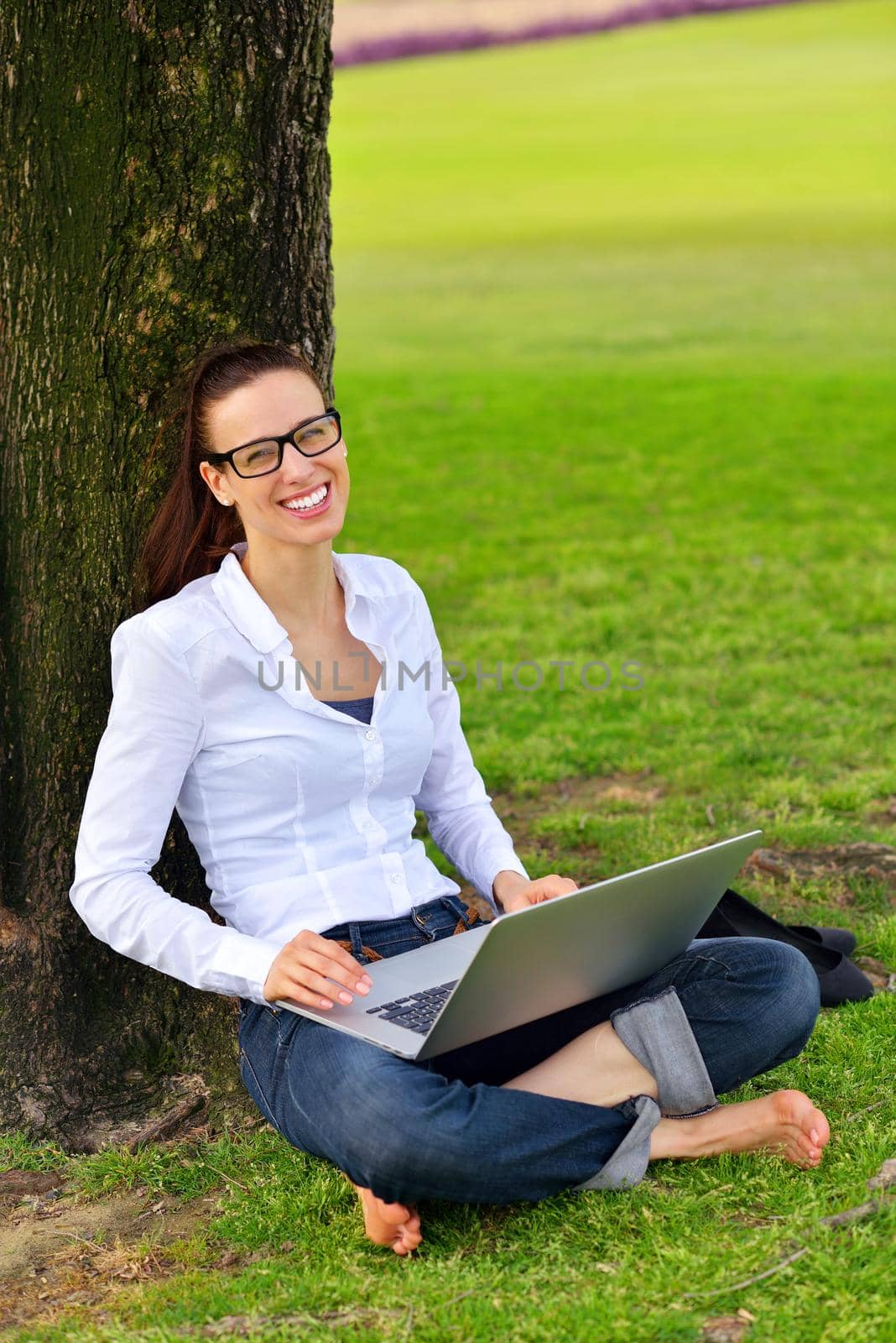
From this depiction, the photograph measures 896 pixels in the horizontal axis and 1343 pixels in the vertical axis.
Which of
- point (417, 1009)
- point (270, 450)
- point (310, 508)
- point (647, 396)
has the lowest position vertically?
point (647, 396)

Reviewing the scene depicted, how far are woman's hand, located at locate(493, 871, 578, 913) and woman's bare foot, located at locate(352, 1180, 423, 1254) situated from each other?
56 cm

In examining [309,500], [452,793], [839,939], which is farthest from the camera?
[839,939]

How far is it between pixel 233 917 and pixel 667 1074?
0.85 meters

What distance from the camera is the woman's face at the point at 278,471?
2.76 metres

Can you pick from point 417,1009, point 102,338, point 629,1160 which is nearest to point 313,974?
point 417,1009

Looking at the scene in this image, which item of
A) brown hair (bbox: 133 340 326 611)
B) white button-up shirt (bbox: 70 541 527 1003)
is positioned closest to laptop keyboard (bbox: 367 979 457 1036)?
white button-up shirt (bbox: 70 541 527 1003)

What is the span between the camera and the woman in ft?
8.11

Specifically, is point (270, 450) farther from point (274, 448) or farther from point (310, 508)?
point (310, 508)

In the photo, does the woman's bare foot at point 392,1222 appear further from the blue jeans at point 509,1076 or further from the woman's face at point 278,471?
the woman's face at point 278,471

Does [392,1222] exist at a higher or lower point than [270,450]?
lower

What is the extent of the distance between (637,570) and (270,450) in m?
5.24

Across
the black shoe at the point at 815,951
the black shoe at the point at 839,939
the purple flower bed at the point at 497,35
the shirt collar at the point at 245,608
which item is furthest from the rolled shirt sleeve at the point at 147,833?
the purple flower bed at the point at 497,35

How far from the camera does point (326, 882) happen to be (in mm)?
2750

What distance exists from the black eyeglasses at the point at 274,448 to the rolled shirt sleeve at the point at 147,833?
35cm
